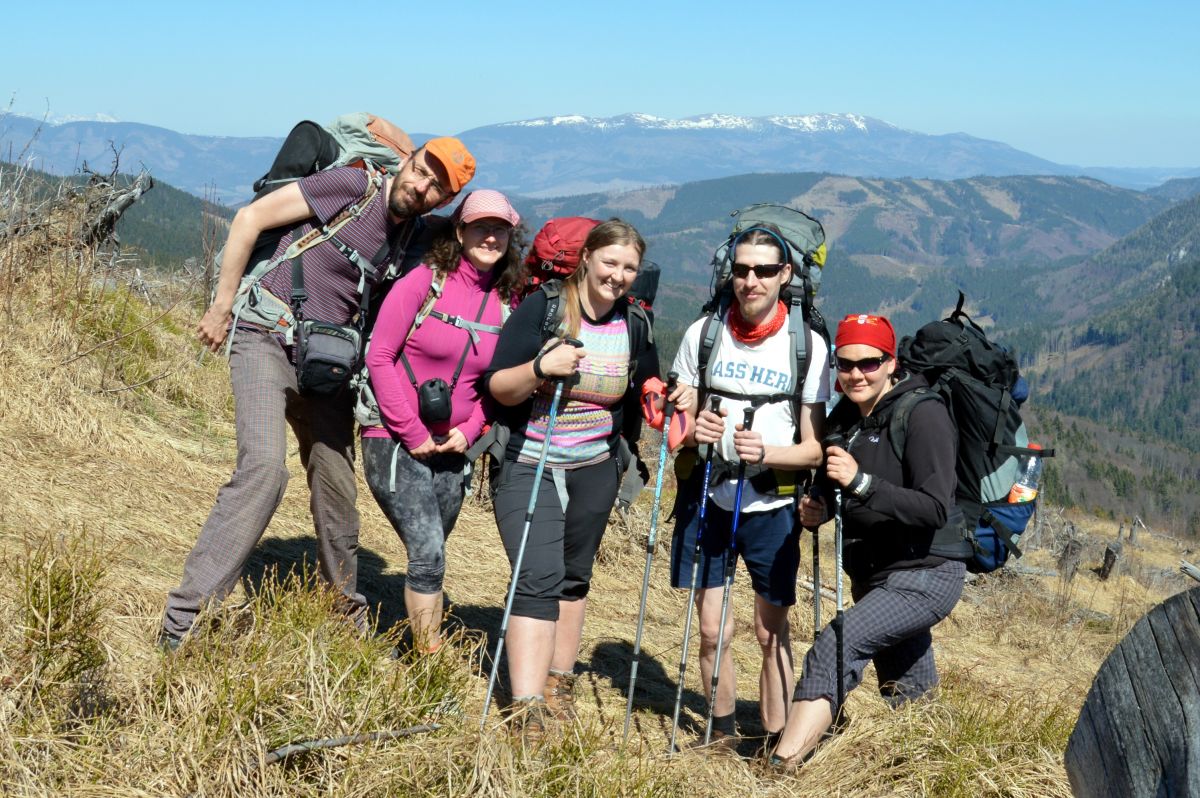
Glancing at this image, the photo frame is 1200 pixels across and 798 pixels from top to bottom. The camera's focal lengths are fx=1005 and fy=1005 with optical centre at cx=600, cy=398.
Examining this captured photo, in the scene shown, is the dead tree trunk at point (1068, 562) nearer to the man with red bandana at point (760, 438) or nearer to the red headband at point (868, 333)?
the man with red bandana at point (760, 438)

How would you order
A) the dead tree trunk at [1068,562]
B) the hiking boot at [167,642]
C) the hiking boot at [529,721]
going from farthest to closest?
the dead tree trunk at [1068,562] < the hiking boot at [167,642] < the hiking boot at [529,721]

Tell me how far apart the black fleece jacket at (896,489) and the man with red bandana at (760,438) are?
22cm

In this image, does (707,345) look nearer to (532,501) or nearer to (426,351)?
(532,501)

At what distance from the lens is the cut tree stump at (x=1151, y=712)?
1867mm

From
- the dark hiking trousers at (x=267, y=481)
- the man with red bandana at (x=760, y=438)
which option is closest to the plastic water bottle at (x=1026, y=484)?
the man with red bandana at (x=760, y=438)

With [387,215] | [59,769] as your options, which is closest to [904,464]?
[387,215]

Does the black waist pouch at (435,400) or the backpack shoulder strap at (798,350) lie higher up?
the backpack shoulder strap at (798,350)

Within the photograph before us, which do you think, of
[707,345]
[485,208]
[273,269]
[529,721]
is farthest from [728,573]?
[273,269]

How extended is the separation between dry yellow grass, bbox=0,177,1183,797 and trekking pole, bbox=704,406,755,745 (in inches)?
12.5

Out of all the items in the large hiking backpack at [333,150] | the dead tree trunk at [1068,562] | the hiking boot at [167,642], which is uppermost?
the large hiking backpack at [333,150]

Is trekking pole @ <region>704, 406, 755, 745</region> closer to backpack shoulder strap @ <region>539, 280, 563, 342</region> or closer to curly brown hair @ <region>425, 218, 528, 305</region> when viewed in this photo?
backpack shoulder strap @ <region>539, 280, 563, 342</region>

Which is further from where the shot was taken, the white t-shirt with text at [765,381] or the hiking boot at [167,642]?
the white t-shirt with text at [765,381]

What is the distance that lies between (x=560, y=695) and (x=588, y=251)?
6.34 feet

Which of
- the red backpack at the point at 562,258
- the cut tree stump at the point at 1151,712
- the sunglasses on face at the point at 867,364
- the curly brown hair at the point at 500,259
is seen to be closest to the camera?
the cut tree stump at the point at 1151,712
